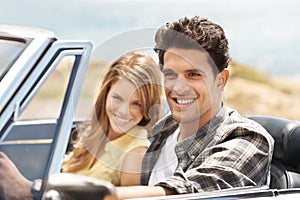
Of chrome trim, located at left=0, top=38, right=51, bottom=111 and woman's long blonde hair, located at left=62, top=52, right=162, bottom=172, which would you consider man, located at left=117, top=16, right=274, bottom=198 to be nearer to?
woman's long blonde hair, located at left=62, top=52, right=162, bottom=172

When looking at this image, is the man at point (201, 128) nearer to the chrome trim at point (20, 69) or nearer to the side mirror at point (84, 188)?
the chrome trim at point (20, 69)

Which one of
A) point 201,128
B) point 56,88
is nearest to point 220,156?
point 201,128

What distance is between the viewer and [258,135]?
311 centimetres

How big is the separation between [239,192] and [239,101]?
14121 millimetres

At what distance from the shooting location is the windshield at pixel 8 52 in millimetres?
2629

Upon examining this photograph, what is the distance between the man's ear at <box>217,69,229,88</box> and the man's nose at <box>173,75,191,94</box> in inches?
8.3

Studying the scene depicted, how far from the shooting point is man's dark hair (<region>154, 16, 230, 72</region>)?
10.2 feet

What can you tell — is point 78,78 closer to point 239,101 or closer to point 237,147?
point 237,147

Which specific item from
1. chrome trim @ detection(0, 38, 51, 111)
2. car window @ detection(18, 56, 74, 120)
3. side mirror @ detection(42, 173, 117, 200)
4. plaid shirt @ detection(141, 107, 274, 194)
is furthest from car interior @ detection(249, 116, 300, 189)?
side mirror @ detection(42, 173, 117, 200)

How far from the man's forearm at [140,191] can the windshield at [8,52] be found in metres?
0.57

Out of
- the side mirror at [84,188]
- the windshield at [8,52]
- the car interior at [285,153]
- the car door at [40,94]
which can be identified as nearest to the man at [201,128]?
the car interior at [285,153]

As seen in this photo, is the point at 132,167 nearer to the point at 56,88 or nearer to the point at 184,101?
the point at 184,101

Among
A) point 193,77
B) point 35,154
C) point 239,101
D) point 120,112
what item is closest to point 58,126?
point 35,154

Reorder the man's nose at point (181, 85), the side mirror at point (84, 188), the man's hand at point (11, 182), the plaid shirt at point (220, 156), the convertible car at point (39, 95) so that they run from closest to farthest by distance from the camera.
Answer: the side mirror at point (84, 188) → the man's hand at point (11, 182) → the convertible car at point (39, 95) → the plaid shirt at point (220, 156) → the man's nose at point (181, 85)
